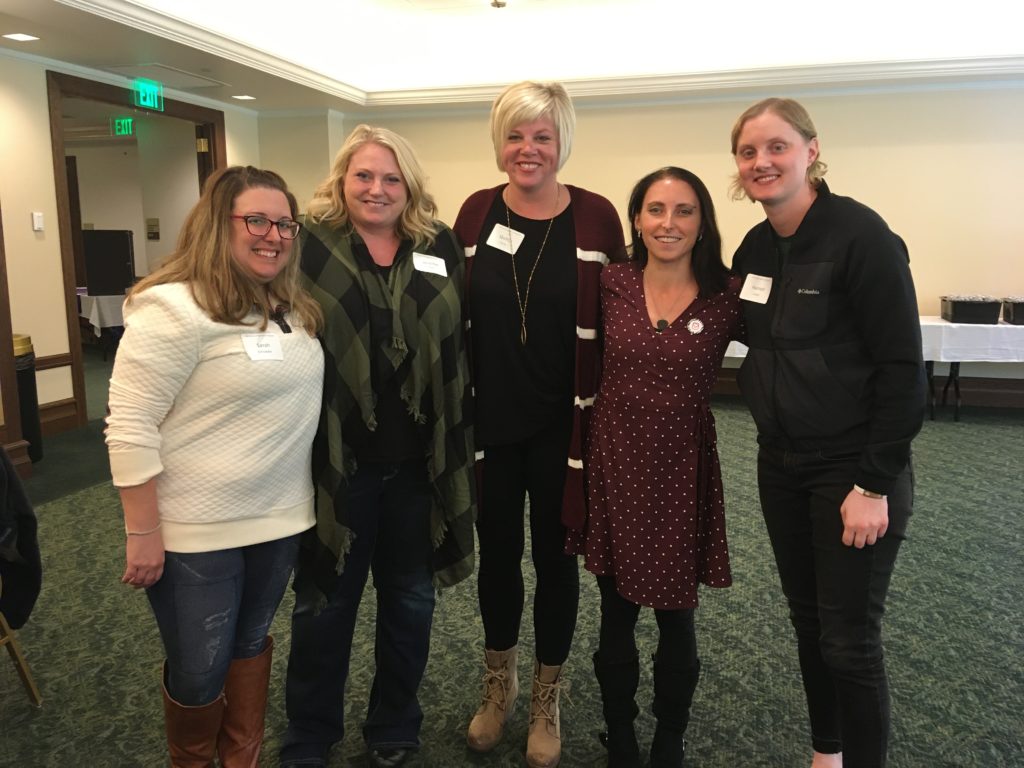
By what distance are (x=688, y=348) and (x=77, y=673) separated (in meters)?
2.13

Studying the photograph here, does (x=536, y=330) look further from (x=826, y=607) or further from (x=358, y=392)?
(x=826, y=607)

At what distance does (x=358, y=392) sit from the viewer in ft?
5.17

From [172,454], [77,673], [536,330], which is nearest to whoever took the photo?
[172,454]

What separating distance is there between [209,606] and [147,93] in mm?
5499

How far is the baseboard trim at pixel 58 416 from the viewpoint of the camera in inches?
203

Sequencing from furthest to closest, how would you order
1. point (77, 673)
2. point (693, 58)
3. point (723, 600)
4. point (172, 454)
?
point (693, 58), point (723, 600), point (77, 673), point (172, 454)

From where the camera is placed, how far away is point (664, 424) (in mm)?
1604

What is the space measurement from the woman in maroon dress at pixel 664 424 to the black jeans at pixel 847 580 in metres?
0.18

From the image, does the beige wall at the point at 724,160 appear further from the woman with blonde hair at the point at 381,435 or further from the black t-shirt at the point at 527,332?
the black t-shirt at the point at 527,332

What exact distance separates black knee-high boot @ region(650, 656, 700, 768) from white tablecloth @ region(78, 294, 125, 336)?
26.4ft

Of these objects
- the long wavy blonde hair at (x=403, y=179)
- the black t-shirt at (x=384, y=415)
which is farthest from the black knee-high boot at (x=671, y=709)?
the long wavy blonde hair at (x=403, y=179)

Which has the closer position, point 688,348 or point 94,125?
point 688,348

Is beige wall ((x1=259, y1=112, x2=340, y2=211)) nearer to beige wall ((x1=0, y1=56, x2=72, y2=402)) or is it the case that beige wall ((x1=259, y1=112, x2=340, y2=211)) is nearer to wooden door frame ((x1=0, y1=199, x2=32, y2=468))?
beige wall ((x1=0, y1=56, x2=72, y2=402))

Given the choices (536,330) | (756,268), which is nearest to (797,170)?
(756,268)
